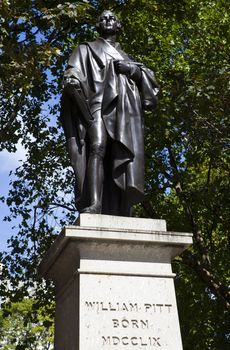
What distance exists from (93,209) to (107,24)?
272 cm

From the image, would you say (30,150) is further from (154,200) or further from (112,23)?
(112,23)

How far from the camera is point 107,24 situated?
21.5ft

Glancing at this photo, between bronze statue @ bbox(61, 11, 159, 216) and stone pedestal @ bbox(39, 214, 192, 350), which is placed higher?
bronze statue @ bbox(61, 11, 159, 216)

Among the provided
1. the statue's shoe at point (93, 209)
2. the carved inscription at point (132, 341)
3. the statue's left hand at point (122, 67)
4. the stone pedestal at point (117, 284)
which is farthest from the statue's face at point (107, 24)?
the carved inscription at point (132, 341)

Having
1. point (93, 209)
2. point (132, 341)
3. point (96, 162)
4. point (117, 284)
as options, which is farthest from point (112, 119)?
point (132, 341)

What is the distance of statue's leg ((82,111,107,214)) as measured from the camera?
529 centimetres

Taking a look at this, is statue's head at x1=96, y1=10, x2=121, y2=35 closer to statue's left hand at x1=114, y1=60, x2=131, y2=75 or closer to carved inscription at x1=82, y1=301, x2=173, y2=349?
statue's left hand at x1=114, y1=60, x2=131, y2=75

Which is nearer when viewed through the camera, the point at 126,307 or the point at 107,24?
the point at 126,307

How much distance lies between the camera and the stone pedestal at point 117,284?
14.6 feet

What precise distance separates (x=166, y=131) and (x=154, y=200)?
261 centimetres

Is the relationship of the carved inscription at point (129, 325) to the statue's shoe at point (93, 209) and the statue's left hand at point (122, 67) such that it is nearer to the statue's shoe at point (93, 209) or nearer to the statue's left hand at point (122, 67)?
the statue's shoe at point (93, 209)

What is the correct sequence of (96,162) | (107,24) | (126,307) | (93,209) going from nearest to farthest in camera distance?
(126,307), (93,209), (96,162), (107,24)

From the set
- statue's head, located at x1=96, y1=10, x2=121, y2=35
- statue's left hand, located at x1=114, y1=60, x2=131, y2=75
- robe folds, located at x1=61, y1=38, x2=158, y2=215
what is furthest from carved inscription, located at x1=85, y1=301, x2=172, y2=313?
statue's head, located at x1=96, y1=10, x2=121, y2=35

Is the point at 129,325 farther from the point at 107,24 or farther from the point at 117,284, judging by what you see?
the point at 107,24
